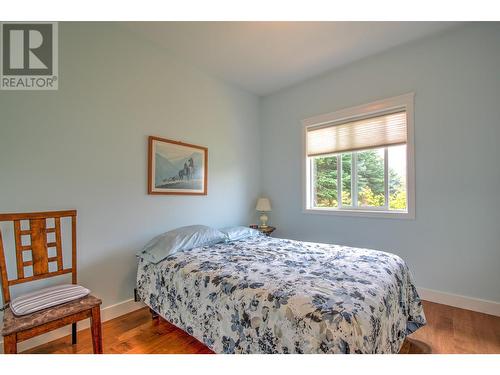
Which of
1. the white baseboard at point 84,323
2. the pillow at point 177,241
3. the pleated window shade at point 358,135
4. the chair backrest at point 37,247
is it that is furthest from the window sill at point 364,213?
the chair backrest at point 37,247

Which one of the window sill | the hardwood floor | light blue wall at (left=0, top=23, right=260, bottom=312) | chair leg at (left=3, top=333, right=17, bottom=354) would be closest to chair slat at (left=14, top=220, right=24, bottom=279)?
light blue wall at (left=0, top=23, right=260, bottom=312)

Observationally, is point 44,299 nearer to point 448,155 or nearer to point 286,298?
point 286,298

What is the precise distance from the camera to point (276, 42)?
2453 mm

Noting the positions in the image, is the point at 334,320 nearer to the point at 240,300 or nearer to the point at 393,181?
the point at 240,300

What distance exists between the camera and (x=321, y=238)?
3164mm

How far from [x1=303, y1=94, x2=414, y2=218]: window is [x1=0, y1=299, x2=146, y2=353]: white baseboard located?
246cm

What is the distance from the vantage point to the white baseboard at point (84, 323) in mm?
1688

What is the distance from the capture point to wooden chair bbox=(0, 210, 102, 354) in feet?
4.16

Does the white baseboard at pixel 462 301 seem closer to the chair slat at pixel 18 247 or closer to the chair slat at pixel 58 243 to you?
the chair slat at pixel 58 243

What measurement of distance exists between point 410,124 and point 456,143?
0.46 metres

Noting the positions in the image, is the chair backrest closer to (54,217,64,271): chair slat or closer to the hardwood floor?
(54,217,64,271): chair slat

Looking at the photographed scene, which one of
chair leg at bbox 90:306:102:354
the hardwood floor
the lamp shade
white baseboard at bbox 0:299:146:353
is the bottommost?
the hardwood floor

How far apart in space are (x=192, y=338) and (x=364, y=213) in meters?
2.31
